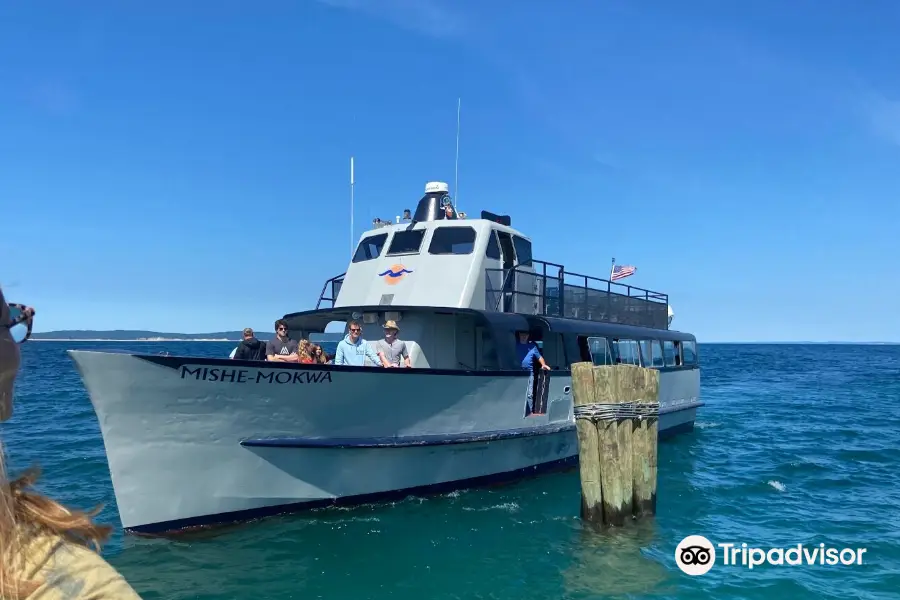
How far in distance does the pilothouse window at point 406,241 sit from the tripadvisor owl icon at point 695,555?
7.09 meters

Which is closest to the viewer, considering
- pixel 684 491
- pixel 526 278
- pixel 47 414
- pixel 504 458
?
pixel 504 458

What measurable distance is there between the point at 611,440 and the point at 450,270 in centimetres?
462

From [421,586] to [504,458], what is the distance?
413cm

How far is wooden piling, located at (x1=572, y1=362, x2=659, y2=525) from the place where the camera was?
9000mm

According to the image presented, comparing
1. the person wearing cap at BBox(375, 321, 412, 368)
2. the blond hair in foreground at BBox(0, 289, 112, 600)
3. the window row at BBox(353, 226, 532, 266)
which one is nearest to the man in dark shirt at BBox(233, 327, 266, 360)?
the person wearing cap at BBox(375, 321, 412, 368)

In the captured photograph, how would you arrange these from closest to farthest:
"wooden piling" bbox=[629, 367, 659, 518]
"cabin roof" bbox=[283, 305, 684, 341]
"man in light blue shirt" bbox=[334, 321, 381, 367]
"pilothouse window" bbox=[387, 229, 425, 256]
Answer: "wooden piling" bbox=[629, 367, 659, 518], "man in light blue shirt" bbox=[334, 321, 381, 367], "cabin roof" bbox=[283, 305, 684, 341], "pilothouse window" bbox=[387, 229, 425, 256]

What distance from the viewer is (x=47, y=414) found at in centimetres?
2062

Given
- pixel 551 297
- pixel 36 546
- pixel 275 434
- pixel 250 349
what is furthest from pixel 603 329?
pixel 36 546

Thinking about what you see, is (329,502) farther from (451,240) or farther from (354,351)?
(451,240)

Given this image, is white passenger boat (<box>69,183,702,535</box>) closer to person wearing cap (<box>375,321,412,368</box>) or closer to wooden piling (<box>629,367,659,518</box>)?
person wearing cap (<box>375,321,412,368</box>)

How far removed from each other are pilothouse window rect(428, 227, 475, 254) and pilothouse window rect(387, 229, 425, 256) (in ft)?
1.15

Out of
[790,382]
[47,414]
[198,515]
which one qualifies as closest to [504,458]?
[198,515]

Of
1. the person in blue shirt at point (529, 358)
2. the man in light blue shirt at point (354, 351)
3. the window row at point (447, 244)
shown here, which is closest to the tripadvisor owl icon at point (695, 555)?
the person in blue shirt at point (529, 358)

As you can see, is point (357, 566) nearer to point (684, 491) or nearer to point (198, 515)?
point (198, 515)
